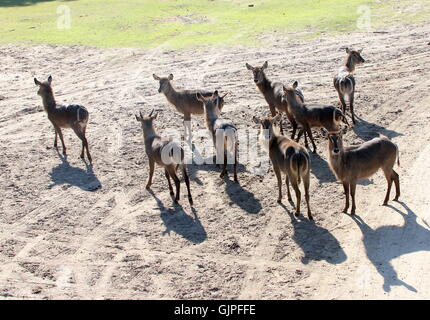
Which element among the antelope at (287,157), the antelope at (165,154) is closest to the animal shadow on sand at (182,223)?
the antelope at (165,154)

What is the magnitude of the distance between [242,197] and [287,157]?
185 cm

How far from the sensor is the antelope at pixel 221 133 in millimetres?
13133

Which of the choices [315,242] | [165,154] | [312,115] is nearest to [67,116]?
[165,154]

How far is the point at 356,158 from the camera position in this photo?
11.1 meters

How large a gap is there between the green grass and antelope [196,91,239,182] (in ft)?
35.8

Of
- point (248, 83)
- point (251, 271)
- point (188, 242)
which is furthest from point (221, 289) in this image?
point (248, 83)

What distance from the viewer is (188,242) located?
36.3 ft

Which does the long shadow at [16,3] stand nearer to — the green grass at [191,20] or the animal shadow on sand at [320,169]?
the green grass at [191,20]

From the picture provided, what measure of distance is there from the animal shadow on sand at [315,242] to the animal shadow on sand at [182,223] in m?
1.91

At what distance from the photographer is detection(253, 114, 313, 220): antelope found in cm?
1109

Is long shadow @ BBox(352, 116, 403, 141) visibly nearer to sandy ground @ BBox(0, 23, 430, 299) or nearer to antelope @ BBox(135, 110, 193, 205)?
sandy ground @ BBox(0, 23, 430, 299)

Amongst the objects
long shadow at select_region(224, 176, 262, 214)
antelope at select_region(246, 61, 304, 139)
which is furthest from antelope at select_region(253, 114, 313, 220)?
antelope at select_region(246, 61, 304, 139)

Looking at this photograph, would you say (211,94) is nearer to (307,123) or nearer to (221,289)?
(307,123)

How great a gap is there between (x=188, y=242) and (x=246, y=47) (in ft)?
47.7
